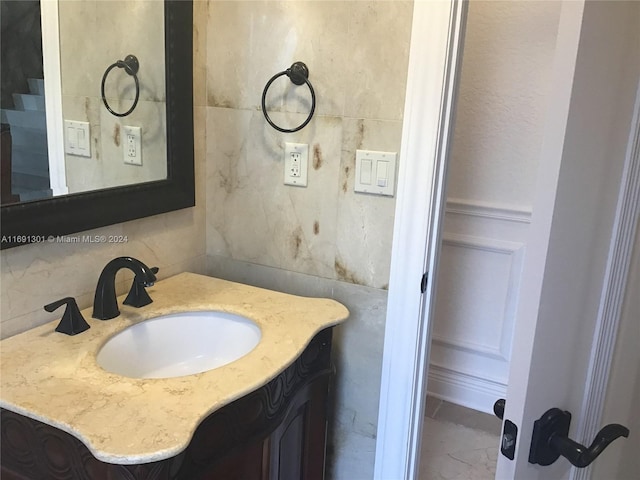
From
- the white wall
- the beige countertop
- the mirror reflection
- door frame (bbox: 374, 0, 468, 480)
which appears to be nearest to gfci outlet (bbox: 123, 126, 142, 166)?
the mirror reflection

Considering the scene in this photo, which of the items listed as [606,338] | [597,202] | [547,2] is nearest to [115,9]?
[597,202]

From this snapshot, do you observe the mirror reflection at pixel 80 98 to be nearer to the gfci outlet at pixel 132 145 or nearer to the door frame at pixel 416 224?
the gfci outlet at pixel 132 145

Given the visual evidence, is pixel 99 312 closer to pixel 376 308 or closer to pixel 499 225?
pixel 376 308

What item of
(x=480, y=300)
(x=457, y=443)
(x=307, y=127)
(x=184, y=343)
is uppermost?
(x=307, y=127)

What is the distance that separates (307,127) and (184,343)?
26.5 inches

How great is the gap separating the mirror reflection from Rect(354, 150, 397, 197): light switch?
1.82 feet

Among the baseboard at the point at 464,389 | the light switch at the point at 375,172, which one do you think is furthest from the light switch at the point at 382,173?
the baseboard at the point at 464,389

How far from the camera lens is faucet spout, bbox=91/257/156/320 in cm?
130

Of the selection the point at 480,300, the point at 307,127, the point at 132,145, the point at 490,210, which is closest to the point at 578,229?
the point at 307,127

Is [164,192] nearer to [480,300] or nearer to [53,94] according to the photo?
[53,94]

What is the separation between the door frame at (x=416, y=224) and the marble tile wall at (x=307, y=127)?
45mm

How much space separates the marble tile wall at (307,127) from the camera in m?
1.44

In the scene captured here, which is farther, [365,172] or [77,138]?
[365,172]

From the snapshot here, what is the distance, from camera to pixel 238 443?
116cm
